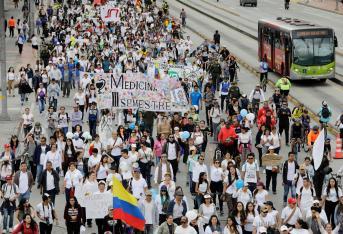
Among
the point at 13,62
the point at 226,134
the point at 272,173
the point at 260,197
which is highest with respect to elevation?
the point at 260,197

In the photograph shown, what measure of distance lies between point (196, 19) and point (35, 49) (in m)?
21.3

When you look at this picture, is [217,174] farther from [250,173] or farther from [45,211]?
[45,211]

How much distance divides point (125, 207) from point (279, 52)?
25131 millimetres

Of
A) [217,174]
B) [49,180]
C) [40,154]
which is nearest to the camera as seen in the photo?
[49,180]

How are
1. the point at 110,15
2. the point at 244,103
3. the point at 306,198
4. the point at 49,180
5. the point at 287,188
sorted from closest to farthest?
the point at 306,198
the point at 49,180
the point at 287,188
the point at 244,103
the point at 110,15

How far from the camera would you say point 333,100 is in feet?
118

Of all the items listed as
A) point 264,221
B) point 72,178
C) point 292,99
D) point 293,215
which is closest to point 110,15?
point 292,99

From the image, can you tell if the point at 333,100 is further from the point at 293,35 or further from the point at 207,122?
the point at 207,122

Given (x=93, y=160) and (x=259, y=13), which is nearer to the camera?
(x=93, y=160)

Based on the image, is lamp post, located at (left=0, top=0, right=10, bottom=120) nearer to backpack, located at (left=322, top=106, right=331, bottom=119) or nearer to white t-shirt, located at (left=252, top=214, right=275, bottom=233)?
backpack, located at (left=322, top=106, right=331, bottom=119)

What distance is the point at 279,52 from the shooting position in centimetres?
4016

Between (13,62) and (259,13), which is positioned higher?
(13,62)

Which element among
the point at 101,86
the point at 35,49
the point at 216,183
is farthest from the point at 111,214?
the point at 35,49

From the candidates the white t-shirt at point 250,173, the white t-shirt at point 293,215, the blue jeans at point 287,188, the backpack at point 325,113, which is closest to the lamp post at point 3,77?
the backpack at point 325,113
